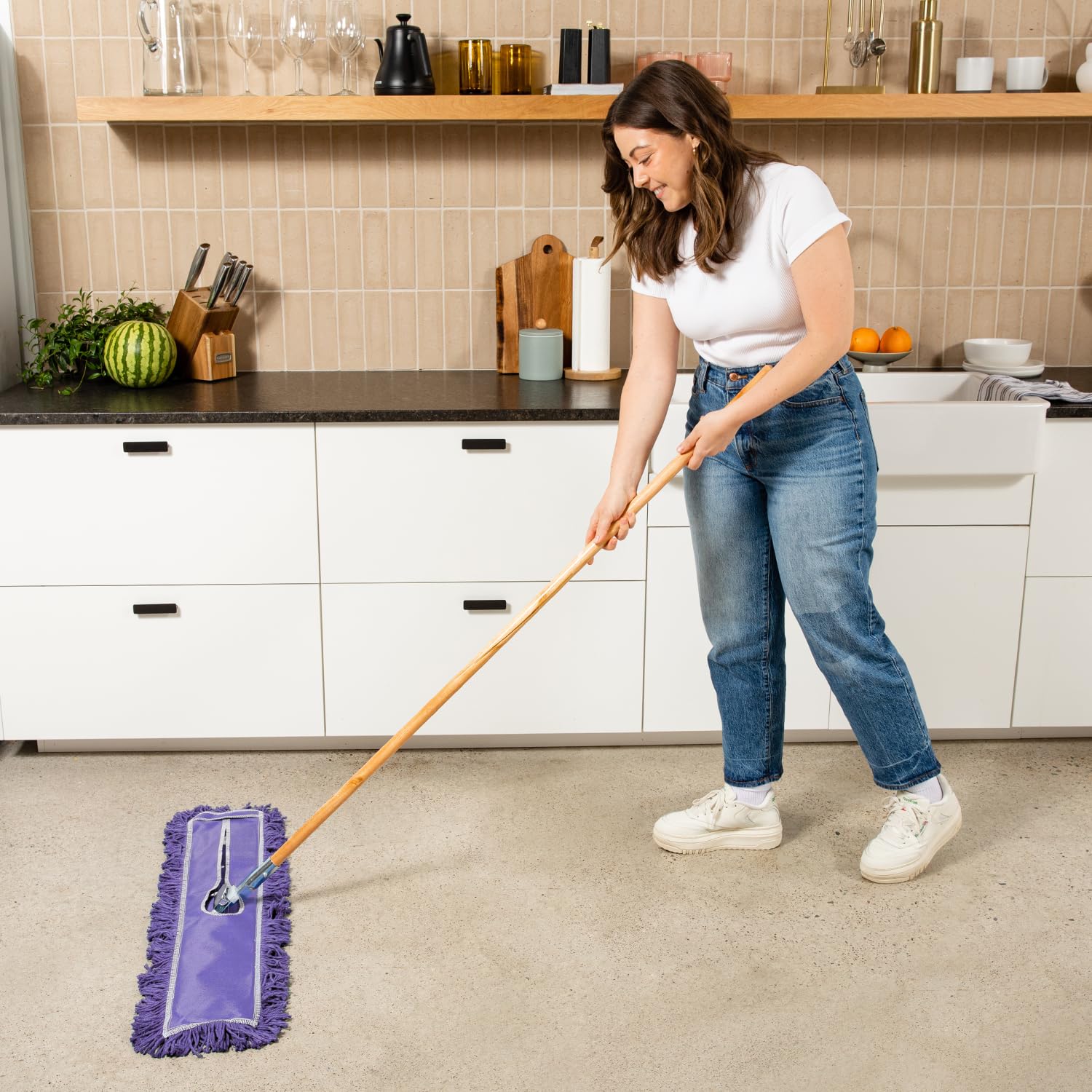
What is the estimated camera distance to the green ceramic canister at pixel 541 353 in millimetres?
2846

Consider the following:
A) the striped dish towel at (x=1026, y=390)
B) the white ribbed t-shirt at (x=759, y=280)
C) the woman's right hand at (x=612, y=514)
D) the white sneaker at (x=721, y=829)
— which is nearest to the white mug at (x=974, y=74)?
the striped dish towel at (x=1026, y=390)

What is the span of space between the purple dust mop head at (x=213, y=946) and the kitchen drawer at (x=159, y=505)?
0.50m

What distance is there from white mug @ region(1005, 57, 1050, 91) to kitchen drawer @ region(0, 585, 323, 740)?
1880mm

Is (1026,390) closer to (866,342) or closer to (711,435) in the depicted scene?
(866,342)

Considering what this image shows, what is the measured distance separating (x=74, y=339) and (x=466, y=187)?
3.08 ft

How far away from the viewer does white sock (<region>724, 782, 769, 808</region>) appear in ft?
7.60

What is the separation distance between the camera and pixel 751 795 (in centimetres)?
232

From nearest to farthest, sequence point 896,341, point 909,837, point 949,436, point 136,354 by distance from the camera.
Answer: point 909,837 → point 949,436 → point 136,354 → point 896,341

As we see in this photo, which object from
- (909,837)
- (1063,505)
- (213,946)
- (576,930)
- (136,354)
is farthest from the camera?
(136,354)

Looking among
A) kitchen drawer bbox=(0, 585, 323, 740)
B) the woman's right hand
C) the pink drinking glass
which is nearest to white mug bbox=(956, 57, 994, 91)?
the pink drinking glass

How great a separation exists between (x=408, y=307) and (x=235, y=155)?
515mm

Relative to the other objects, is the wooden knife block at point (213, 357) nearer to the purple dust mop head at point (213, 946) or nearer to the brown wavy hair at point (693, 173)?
the purple dust mop head at point (213, 946)

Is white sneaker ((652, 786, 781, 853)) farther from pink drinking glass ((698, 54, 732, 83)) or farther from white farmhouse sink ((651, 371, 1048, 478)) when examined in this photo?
pink drinking glass ((698, 54, 732, 83))

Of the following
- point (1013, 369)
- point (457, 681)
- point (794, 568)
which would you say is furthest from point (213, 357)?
point (1013, 369)
